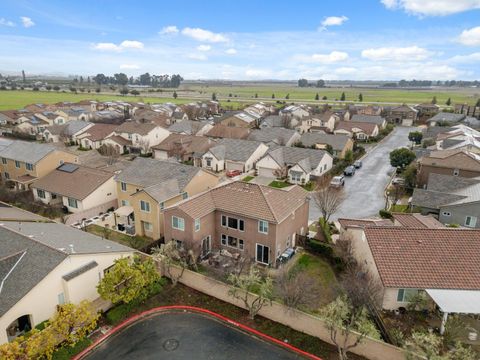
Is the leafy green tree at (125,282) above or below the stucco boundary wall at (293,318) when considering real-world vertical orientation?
above

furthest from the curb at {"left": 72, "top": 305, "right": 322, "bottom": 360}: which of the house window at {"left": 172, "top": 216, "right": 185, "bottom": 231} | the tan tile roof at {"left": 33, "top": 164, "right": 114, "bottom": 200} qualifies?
the tan tile roof at {"left": 33, "top": 164, "right": 114, "bottom": 200}

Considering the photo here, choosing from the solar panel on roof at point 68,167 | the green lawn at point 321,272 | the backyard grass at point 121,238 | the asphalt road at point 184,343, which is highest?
the solar panel on roof at point 68,167

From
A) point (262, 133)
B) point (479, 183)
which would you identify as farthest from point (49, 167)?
point (479, 183)

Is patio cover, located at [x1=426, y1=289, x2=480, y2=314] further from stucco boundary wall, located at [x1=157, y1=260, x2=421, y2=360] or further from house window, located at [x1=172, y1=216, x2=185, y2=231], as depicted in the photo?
house window, located at [x1=172, y1=216, x2=185, y2=231]

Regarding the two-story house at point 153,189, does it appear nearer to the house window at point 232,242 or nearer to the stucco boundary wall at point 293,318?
the house window at point 232,242

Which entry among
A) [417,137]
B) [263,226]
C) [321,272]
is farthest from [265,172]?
[417,137]

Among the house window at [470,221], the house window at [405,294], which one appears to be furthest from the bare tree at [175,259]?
the house window at [470,221]

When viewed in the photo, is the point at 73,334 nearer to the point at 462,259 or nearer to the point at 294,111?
the point at 462,259

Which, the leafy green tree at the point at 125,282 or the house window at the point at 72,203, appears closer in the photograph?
the leafy green tree at the point at 125,282
